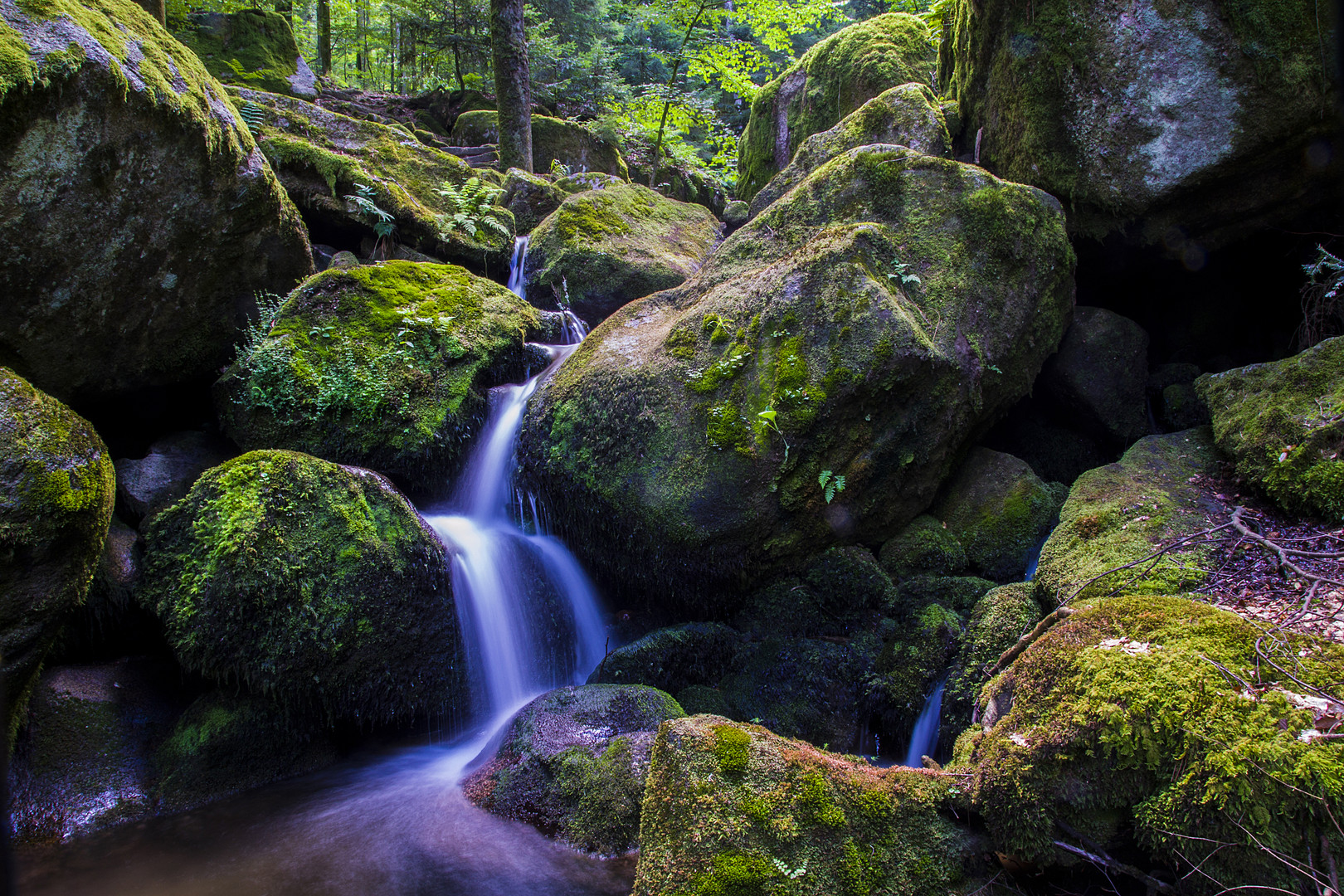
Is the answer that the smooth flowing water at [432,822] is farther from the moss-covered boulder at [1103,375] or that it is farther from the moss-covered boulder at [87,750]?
the moss-covered boulder at [1103,375]

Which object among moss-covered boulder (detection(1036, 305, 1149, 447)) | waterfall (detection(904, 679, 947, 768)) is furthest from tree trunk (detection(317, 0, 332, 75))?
waterfall (detection(904, 679, 947, 768))

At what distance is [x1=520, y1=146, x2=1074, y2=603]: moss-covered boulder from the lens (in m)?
5.47

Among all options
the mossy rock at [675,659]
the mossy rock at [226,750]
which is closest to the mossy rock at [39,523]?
the mossy rock at [226,750]

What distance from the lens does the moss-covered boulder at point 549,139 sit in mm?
14703

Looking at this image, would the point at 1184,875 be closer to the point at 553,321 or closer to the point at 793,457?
the point at 793,457

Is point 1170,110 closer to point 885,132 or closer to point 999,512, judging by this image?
point 885,132

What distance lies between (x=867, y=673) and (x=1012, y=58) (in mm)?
6208

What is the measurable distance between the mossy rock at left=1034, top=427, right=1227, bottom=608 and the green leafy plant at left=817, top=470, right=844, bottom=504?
156cm

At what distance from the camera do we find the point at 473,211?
33.2ft

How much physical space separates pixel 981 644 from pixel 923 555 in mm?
1277

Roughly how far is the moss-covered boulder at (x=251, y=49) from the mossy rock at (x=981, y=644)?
14841 millimetres

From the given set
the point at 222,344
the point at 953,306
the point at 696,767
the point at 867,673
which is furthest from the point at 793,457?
the point at 222,344

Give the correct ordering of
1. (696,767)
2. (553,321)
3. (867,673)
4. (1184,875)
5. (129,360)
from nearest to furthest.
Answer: (1184,875), (696,767), (867,673), (129,360), (553,321)

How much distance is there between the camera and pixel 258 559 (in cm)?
470
